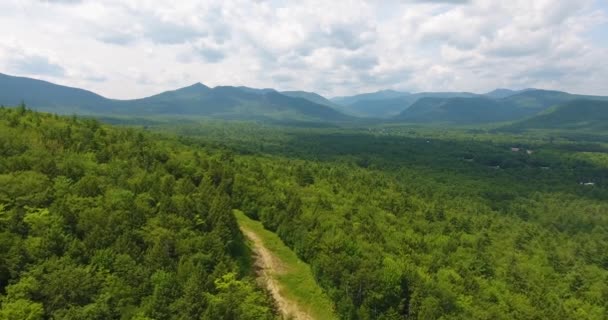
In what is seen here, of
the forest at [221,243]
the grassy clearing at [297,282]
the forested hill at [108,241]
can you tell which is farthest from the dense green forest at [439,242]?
the forested hill at [108,241]

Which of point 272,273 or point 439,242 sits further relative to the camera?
point 439,242

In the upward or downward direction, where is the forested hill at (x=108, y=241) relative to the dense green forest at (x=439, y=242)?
upward

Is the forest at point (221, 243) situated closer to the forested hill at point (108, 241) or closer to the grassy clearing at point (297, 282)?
the forested hill at point (108, 241)

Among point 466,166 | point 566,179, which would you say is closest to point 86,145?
point 466,166

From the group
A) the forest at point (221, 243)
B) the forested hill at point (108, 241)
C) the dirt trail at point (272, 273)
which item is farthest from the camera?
the dirt trail at point (272, 273)

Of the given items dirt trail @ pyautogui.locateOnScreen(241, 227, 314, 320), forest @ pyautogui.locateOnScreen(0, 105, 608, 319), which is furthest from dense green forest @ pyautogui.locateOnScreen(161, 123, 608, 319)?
dirt trail @ pyautogui.locateOnScreen(241, 227, 314, 320)

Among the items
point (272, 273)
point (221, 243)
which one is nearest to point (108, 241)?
point (221, 243)

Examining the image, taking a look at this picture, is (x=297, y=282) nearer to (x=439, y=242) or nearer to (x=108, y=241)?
(x=108, y=241)
